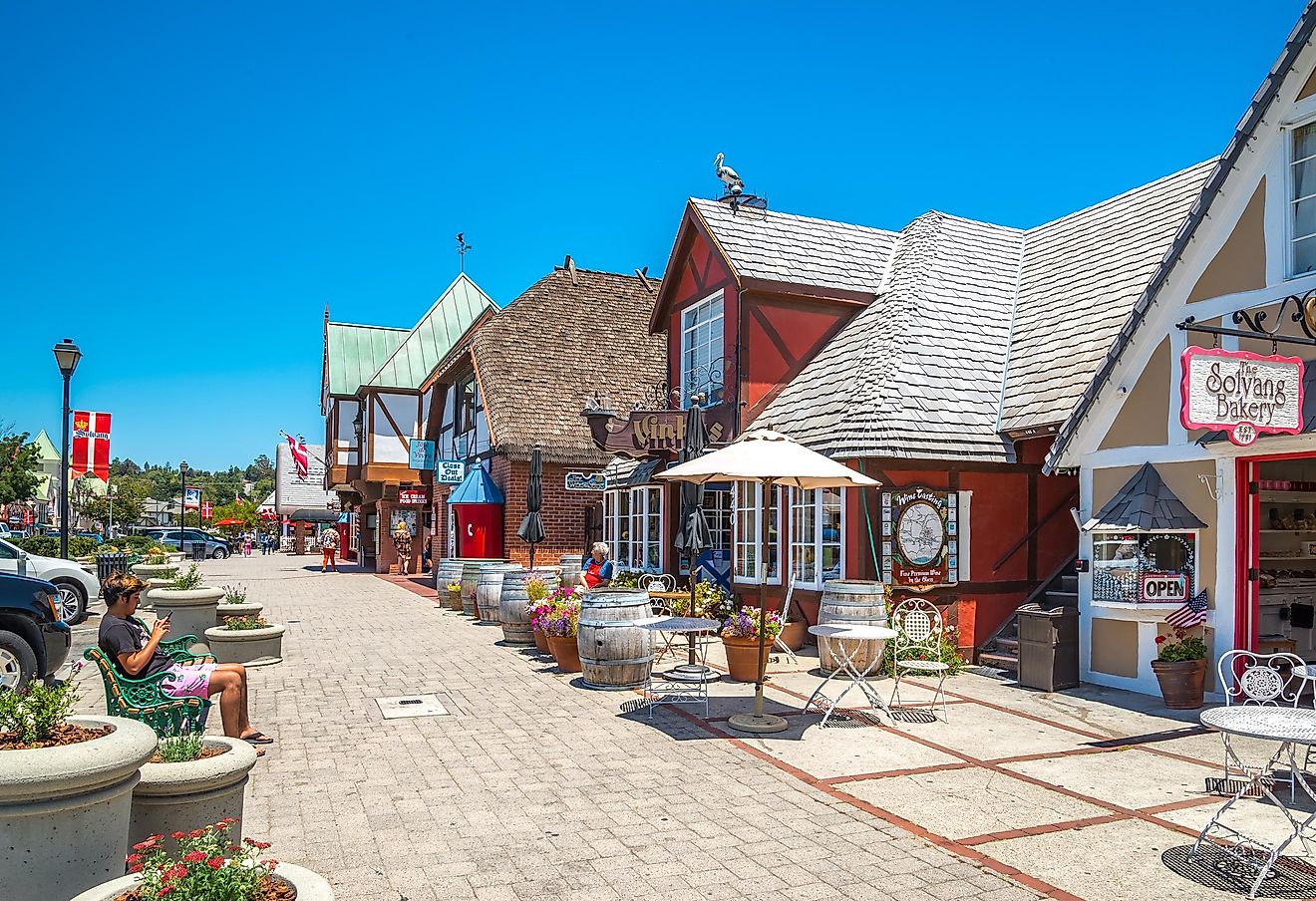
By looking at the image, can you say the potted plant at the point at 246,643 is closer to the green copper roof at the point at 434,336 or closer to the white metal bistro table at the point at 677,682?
the white metal bistro table at the point at 677,682

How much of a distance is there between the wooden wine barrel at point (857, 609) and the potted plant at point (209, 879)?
7687mm

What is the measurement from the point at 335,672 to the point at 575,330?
14.7 metres

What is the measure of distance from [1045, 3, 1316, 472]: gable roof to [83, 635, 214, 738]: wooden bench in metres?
9.28

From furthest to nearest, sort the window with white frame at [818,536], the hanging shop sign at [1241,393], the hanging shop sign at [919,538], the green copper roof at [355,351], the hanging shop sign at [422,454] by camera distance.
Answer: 1. the green copper roof at [355,351]
2. the hanging shop sign at [422,454]
3. the window with white frame at [818,536]
4. the hanging shop sign at [919,538]
5. the hanging shop sign at [1241,393]

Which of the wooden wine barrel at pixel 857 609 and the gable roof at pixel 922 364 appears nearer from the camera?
the wooden wine barrel at pixel 857 609

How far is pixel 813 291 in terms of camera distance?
52.9ft

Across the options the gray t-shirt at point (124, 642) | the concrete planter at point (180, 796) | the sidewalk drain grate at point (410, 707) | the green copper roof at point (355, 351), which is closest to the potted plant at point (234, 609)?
the sidewalk drain grate at point (410, 707)

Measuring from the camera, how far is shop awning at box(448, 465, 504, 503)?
873 inches

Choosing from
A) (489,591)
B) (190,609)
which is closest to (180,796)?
(190,609)

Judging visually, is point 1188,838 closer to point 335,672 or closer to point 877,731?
point 877,731

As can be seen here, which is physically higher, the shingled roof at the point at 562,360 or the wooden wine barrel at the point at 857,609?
the shingled roof at the point at 562,360

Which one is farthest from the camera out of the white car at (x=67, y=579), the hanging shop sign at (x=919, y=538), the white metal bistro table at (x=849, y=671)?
the white car at (x=67, y=579)

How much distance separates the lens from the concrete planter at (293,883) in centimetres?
338

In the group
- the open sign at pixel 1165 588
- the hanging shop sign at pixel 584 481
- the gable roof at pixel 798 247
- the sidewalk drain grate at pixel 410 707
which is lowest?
the sidewalk drain grate at pixel 410 707
